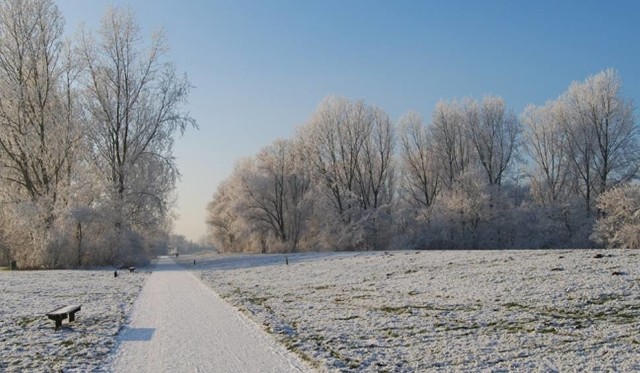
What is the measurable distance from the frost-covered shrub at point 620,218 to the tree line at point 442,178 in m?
6.62

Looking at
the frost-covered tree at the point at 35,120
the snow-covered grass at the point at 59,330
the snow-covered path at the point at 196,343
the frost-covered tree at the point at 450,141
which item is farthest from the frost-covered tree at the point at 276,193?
the snow-covered path at the point at 196,343

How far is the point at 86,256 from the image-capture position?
117ft

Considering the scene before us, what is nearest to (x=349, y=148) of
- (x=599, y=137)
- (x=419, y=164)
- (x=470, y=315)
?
(x=419, y=164)

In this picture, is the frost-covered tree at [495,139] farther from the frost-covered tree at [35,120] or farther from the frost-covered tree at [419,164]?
the frost-covered tree at [35,120]

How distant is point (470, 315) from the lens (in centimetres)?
1071

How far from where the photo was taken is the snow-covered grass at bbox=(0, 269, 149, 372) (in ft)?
26.0

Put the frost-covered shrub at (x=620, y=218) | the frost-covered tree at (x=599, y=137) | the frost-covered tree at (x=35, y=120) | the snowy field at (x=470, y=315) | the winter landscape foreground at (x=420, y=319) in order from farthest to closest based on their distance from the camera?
1. the frost-covered tree at (x=599, y=137)
2. the frost-covered tree at (x=35, y=120)
3. the frost-covered shrub at (x=620, y=218)
4. the winter landscape foreground at (x=420, y=319)
5. the snowy field at (x=470, y=315)

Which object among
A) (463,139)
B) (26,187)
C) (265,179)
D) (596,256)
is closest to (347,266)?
(596,256)

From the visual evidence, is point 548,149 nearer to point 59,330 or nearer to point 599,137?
point 599,137

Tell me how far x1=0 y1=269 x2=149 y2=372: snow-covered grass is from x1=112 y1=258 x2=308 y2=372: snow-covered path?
0.44m

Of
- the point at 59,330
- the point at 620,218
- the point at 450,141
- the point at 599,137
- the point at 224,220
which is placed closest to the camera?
the point at 59,330

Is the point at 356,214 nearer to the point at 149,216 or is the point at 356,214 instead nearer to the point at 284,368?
the point at 149,216

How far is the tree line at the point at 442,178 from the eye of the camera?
4491 cm

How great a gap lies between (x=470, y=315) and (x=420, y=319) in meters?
1.12
